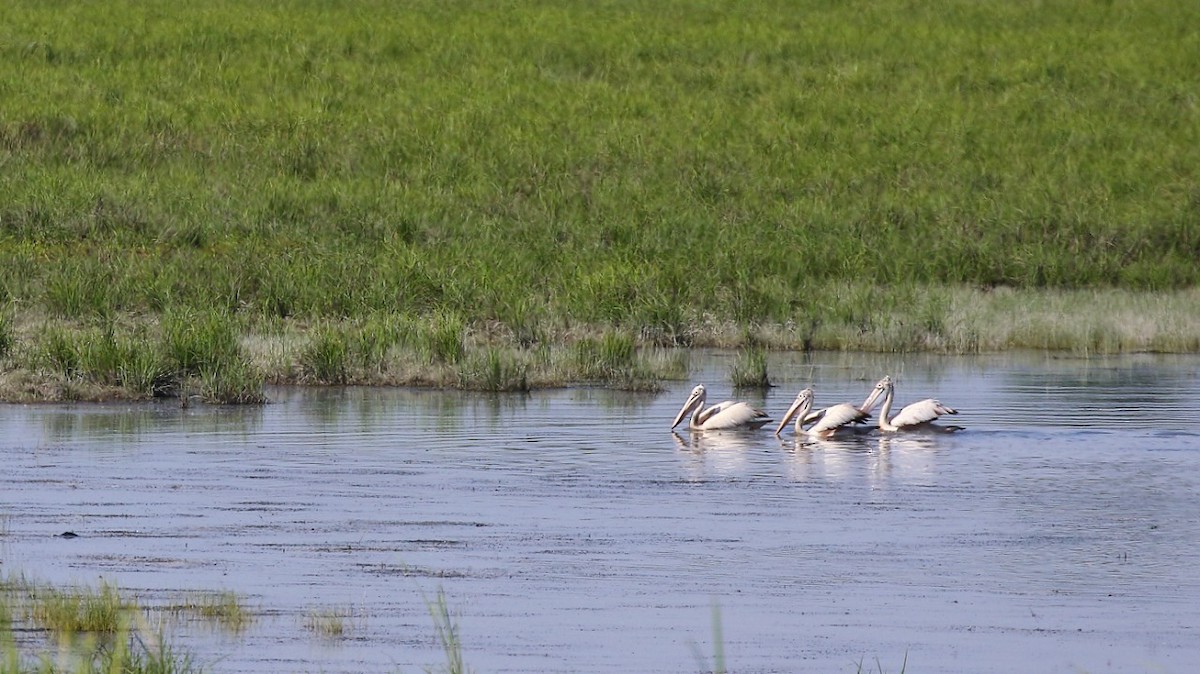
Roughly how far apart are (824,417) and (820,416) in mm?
188

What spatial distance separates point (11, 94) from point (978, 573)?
36165mm

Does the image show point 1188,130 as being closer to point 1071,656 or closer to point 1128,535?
point 1128,535

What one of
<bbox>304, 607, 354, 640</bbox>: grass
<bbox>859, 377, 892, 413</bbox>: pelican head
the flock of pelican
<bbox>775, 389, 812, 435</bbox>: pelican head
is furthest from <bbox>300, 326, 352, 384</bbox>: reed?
<bbox>304, 607, 354, 640</bbox>: grass

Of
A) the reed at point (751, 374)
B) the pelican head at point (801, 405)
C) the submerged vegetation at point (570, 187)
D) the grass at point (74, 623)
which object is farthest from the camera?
the submerged vegetation at point (570, 187)

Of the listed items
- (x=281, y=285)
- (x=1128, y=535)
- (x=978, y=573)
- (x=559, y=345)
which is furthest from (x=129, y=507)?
(x=281, y=285)

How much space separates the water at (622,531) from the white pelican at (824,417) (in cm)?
24

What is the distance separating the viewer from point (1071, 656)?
33.0 feet

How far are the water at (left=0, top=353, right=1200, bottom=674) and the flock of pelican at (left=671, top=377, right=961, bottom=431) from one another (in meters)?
0.22

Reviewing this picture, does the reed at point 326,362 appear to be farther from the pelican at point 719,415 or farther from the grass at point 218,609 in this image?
the grass at point 218,609

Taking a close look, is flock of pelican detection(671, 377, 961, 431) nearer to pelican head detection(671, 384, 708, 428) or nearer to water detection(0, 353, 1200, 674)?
pelican head detection(671, 384, 708, 428)

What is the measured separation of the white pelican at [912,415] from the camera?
18312 mm

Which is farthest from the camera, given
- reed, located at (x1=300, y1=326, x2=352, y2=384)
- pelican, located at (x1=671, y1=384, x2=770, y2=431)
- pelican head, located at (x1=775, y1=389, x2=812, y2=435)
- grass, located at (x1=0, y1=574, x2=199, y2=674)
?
reed, located at (x1=300, y1=326, x2=352, y2=384)

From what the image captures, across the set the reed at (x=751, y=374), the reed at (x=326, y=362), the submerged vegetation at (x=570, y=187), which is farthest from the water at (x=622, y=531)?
the submerged vegetation at (x=570, y=187)

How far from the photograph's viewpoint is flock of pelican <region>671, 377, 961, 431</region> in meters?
18.4
